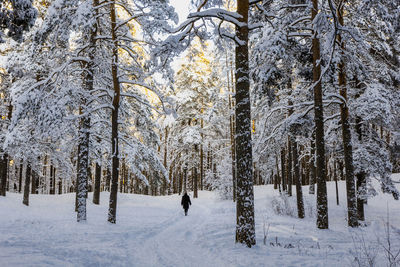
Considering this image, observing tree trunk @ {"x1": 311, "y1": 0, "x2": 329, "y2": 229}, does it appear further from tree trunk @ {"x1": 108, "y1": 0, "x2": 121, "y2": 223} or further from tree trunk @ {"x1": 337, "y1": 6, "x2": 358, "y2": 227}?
tree trunk @ {"x1": 108, "y1": 0, "x2": 121, "y2": 223}

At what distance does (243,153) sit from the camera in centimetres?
680

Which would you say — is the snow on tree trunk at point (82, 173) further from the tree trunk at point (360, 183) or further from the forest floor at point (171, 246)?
the tree trunk at point (360, 183)

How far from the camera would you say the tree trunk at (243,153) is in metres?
6.63

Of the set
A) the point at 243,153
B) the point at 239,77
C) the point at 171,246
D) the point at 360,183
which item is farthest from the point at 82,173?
the point at 360,183

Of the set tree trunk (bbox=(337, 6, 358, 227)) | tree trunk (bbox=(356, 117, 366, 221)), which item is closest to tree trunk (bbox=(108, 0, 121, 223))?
tree trunk (bbox=(337, 6, 358, 227))

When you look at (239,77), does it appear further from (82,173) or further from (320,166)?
(82,173)

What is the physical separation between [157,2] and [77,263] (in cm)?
924

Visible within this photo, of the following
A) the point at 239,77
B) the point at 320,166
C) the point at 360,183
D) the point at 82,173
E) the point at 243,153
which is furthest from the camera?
the point at 360,183

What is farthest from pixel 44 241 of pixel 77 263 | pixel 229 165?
pixel 229 165

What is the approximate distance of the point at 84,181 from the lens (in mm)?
10812

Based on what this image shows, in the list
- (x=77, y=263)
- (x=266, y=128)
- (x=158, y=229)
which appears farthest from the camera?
(x=266, y=128)

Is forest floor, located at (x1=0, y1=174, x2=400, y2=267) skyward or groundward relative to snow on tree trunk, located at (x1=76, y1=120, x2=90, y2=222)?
groundward

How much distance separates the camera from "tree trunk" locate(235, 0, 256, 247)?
6.63 meters

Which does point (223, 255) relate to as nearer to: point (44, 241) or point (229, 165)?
point (44, 241)
